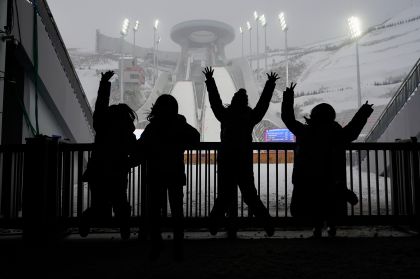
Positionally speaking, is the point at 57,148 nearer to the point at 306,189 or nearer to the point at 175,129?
the point at 175,129

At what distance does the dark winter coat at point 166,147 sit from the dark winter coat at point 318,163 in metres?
1.37

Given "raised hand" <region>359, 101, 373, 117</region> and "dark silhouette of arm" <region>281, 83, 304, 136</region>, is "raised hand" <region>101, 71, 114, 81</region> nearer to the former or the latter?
"dark silhouette of arm" <region>281, 83, 304, 136</region>

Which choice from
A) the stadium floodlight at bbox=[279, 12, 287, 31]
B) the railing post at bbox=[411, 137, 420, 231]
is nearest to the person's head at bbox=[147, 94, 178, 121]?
the railing post at bbox=[411, 137, 420, 231]

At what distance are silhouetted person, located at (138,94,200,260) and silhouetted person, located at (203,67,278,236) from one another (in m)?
0.60

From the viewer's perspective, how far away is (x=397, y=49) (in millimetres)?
73312

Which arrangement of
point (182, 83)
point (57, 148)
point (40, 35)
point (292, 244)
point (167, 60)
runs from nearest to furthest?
point (292, 244) < point (57, 148) < point (40, 35) < point (182, 83) < point (167, 60)

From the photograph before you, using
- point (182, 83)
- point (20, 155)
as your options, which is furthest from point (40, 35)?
point (182, 83)

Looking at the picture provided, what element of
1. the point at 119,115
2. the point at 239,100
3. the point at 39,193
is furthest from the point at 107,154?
the point at 239,100

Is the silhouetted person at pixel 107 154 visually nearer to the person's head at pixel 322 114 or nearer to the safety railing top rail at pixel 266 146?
the safety railing top rail at pixel 266 146

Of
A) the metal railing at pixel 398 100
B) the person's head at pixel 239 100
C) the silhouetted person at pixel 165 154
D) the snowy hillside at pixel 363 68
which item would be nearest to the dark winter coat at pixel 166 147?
the silhouetted person at pixel 165 154

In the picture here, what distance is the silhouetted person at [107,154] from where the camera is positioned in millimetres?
3797

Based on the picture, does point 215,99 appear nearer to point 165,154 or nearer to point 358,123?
point 165,154

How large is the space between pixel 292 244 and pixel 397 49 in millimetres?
83270

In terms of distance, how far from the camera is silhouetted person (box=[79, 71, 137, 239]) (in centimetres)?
380
